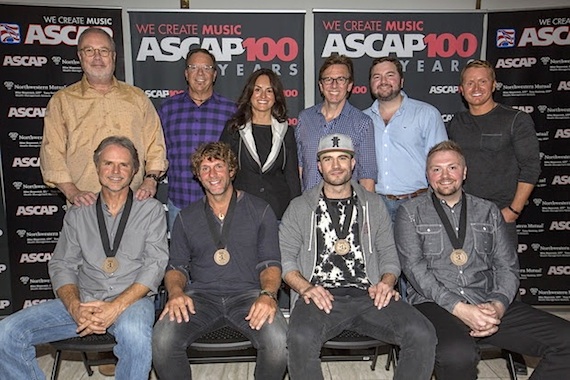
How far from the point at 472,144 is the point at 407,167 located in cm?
45

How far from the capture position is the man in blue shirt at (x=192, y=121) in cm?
350

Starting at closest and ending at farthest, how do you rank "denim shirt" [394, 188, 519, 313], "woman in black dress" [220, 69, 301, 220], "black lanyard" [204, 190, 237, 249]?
1. "denim shirt" [394, 188, 519, 313]
2. "black lanyard" [204, 190, 237, 249]
3. "woman in black dress" [220, 69, 301, 220]

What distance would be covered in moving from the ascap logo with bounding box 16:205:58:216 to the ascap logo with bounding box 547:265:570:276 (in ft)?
15.0

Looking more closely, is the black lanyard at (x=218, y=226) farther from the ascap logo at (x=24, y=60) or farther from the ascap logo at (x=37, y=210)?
the ascap logo at (x=24, y=60)

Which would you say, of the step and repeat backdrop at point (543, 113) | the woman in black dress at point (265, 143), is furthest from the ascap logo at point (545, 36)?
the woman in black dress at point (265, 143)

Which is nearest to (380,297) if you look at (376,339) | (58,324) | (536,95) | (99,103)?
(376,339)

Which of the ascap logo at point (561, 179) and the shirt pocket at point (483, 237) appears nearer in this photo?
the shirt pocket at point (483, 237)

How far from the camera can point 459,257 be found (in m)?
2.68

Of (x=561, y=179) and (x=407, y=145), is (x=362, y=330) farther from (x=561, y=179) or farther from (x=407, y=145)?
(x=561, y=179)

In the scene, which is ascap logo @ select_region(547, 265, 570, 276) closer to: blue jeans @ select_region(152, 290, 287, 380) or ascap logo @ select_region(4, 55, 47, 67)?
blue jeans @ select_region(152, 290, 287, 380)

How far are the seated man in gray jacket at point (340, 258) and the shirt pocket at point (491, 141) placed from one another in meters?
0.92

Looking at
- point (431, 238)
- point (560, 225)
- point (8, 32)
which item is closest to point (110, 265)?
point (431, 238)

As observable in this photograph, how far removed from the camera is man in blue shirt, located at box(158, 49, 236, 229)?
3498 mm

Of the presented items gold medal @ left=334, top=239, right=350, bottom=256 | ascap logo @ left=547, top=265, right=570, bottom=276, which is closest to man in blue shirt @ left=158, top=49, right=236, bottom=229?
gold medal @ left=334, top=239, right=350, bottom=256
